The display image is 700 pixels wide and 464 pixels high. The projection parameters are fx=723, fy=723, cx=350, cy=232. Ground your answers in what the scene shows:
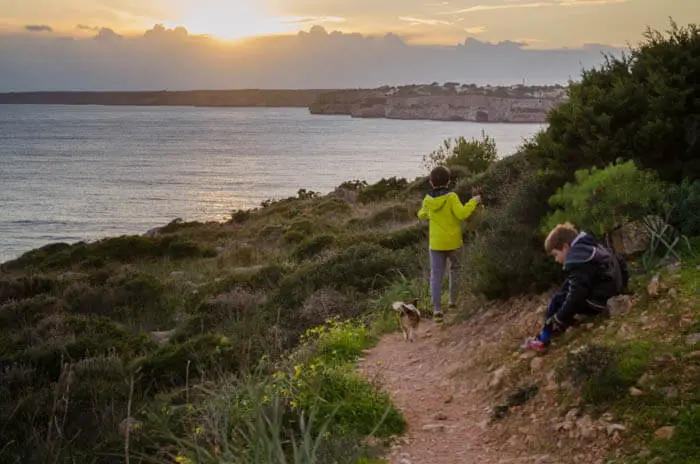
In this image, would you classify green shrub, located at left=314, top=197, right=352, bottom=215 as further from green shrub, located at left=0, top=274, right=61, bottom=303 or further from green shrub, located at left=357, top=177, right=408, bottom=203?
green shrub, located at left=0, top=274, right=61, bottom=303

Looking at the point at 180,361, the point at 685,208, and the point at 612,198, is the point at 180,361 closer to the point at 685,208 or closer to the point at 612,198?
the point at 612,198

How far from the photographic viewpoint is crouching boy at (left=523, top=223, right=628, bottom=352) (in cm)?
605

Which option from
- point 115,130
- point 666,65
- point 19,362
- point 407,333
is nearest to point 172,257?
point 19,362

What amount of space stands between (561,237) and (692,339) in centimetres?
134

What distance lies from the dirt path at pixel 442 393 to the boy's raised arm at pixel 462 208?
129 cm

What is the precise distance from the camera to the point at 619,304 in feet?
20.3

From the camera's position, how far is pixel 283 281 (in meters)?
14.8

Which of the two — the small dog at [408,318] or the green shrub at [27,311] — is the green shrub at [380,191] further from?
the small dog at [408,318]

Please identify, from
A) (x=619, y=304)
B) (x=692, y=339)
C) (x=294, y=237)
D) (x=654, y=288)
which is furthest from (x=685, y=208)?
(x=294, y=237)

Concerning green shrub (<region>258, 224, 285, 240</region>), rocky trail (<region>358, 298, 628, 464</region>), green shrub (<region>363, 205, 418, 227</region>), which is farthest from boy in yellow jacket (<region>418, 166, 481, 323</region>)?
green shrub (<region>258, 224, 285, 240</region>)

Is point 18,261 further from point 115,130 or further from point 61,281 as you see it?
point 115,130

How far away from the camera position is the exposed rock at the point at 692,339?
5242mm

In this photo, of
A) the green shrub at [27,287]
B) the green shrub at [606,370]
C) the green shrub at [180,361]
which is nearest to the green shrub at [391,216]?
the green shrub at [27,287]

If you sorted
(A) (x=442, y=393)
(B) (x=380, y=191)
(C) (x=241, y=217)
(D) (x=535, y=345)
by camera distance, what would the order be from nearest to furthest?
(D) (x=535, y=345)
(A) (x=442, y=393)
(B) (x=380, y=191)
(C) (x=241, y=217)
